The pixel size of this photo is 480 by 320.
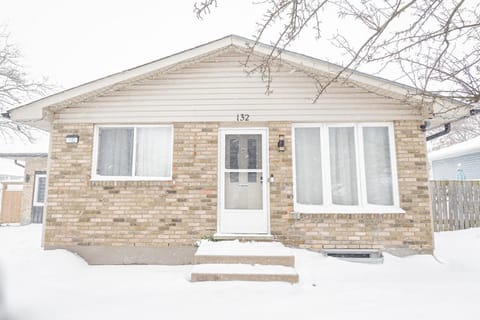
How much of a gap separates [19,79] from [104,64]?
88767 mm

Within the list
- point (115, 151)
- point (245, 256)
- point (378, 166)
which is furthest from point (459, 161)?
point (115, 151)

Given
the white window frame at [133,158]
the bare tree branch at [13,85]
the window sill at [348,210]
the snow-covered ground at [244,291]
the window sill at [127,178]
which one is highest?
the bare tree branch at [13,85]

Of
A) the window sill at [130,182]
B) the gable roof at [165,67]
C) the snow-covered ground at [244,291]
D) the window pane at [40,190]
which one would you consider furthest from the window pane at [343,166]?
the window pane at [40,190]

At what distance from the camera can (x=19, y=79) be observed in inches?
715

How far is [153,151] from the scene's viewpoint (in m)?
6.28

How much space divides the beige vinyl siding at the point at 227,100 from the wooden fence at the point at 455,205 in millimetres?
3631

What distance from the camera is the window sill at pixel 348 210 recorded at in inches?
230

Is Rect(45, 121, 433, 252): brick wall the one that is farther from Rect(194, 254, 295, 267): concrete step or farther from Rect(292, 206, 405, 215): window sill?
Rect(194, 254, 295, 267): concrete step

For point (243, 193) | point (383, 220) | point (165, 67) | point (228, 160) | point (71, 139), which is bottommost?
point (383, 220)

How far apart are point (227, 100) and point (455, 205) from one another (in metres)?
6.85

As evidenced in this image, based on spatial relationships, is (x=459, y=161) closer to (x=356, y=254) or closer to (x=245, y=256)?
(x=356, y=254)

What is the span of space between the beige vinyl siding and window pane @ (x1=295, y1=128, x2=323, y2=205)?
0.35m

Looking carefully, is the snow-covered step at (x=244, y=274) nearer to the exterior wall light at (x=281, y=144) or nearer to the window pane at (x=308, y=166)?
the window pane at (x=308, y=166)

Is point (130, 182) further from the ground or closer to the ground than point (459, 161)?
closer to the ground
